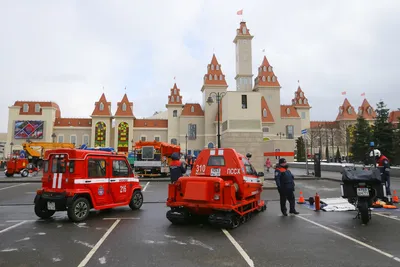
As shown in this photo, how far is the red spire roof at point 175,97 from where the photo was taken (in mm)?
73938

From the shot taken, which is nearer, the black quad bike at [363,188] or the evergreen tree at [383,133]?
the black quad bike at [363,188]

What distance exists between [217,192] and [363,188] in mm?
4165

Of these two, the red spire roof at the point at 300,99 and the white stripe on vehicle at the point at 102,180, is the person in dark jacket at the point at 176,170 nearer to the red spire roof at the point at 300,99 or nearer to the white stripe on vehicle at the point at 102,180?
the white stripe on vehicle at the point at 102,180

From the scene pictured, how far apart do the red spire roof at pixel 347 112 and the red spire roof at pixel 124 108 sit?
63922mm

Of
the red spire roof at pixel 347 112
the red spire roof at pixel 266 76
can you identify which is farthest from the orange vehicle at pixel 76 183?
the red spire roof at pixel 347 112

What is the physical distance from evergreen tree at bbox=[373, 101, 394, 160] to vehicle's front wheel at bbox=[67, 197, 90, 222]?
3087 cm

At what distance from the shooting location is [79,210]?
8266 millimetres

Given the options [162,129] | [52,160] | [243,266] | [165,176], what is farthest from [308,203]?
[162,129]

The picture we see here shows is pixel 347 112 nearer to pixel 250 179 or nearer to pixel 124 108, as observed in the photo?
pixel 124 108

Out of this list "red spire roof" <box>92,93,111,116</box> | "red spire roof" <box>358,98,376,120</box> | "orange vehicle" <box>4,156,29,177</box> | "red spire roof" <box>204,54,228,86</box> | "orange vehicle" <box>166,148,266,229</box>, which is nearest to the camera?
"orange vehicle" <box>166,148,266,229</box>

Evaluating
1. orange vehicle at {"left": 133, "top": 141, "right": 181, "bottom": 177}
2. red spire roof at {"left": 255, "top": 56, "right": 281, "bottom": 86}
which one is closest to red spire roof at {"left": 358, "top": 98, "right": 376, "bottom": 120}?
red spire roof at {"left": 255, "top": 56, "right": 281, "bottom": 86}

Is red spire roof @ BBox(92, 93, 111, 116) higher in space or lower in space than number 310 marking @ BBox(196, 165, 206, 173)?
higher

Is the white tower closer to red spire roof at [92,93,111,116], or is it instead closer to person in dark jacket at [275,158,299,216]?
red spire roof at [92,93,111,116]

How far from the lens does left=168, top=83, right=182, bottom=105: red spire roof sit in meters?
73.9
